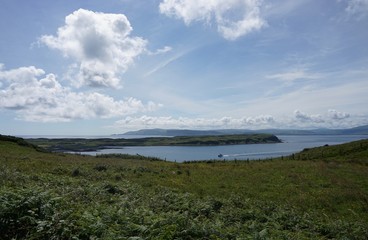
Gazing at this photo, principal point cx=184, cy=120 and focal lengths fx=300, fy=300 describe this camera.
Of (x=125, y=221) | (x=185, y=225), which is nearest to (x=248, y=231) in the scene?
(x=185, y=225)

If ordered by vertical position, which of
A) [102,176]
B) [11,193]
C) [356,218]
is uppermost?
[11,193]

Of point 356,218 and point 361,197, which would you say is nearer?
point 356,218

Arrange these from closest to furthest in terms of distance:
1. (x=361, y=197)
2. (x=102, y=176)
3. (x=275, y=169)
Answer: (x=361, y=197) → (x=102, y=176) → (x=275, y=169)

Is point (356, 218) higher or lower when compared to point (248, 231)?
lower

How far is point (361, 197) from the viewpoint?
2292cm

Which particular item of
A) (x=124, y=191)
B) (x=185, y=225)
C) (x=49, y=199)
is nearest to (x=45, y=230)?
(x=49, y=199)

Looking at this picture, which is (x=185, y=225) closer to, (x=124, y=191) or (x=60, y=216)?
(x=60, y=216)

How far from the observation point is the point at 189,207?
1557 centimetres

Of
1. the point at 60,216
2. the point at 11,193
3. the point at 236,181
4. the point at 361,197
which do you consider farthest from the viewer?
the point at 236,181

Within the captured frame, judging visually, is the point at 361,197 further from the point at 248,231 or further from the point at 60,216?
the point at 60,216

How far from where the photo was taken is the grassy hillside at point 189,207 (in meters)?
9.01

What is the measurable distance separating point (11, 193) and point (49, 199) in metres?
1.26

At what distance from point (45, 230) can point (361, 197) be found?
22782 mm

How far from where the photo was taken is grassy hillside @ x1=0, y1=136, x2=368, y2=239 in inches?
355
